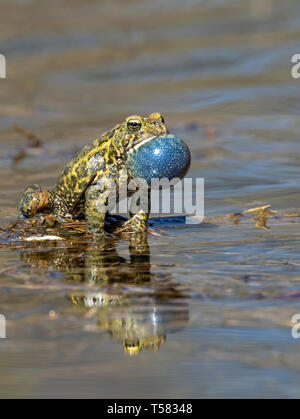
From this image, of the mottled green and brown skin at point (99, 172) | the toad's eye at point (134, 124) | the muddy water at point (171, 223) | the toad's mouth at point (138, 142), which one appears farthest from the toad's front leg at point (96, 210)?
the toad's eye at point (134, 124)

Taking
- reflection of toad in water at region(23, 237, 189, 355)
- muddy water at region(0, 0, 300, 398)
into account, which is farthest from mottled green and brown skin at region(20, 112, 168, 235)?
reflection of toad in water at region(23, 237, 189, 355)

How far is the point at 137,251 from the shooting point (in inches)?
243

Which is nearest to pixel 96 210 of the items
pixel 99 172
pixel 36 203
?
pixel 99 172

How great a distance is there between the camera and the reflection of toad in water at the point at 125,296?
4262 mm

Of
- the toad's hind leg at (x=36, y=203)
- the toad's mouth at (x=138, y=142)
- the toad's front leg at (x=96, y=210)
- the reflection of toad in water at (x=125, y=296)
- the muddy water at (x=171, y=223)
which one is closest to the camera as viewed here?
the muddy water at (x=171, y=223)

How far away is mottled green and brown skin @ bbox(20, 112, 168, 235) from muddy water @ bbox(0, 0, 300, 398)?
0.43 meters

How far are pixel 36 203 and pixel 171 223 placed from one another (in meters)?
1.38

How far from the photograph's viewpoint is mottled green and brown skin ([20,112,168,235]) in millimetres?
6555

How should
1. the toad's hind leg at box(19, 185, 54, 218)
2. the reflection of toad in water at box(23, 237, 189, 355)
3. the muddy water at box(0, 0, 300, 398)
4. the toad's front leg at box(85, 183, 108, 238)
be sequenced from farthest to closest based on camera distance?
the toad's hind leg at box(19, 185, 54, 218), the toad's front leg at box(85, 183, 108, 238), the reflection of toad in water at box(23, 237, 189, 355), the muddy water at box(0, 0, 300, 398)

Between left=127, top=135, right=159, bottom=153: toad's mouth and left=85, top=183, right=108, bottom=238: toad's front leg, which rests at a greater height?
left=127, top=135, right=159, bottom=153: toad's mouth

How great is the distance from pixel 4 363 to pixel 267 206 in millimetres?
4347

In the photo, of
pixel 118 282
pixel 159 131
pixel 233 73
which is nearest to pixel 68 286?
pixel 118 282

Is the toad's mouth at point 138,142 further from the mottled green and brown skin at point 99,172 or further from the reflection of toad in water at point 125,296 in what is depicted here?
the reflection of toad in water at point 125,296

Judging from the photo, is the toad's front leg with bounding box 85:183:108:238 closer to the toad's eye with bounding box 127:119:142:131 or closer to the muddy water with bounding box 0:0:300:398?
Answer: the muddy water with bounding box 0:0:300:398
